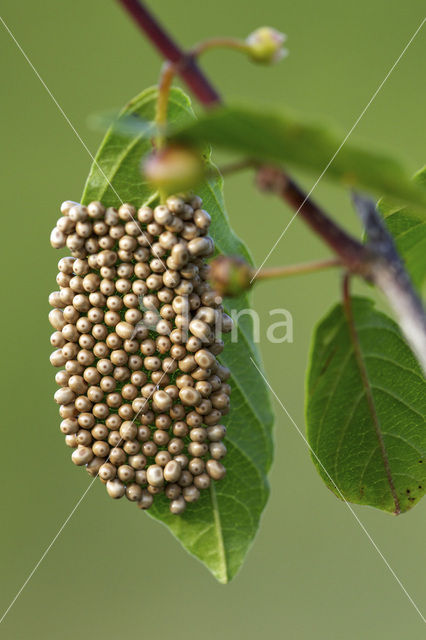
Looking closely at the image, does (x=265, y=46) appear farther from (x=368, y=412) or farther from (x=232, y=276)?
(x=368, y=412)

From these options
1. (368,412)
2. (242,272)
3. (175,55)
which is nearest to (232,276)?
(242,272)

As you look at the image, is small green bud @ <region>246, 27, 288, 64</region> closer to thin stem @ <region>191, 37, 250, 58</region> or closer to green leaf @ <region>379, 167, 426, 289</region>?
thin stem @ <region>191, 37, 250, 58</region>

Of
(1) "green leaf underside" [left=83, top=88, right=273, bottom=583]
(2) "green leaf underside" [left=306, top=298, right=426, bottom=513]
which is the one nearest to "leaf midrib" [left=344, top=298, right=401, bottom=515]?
(2) "green leaf underside" [left=306, top=298, right=426, bottom=513]

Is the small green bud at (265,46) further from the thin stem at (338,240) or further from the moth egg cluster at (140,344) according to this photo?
the moth egg cluster at (140,344)

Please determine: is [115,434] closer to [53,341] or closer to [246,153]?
[53,341]

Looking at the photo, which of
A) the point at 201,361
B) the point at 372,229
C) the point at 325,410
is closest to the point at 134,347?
the point at 201,361

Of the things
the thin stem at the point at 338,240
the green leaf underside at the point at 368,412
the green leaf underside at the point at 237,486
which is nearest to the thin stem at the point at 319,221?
the thin stem at the point at 338,240
